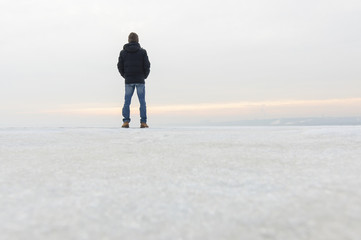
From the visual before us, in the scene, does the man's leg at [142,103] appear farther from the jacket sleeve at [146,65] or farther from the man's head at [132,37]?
the man's head at [132,37]

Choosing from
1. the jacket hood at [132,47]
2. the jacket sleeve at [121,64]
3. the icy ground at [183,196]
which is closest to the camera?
the icy ground at [183,196]

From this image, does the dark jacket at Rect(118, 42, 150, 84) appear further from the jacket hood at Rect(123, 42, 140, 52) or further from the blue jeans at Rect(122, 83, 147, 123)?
the blue jeans at Rect(122, 83, 147, 123)

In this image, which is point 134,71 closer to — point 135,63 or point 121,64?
point 135,63

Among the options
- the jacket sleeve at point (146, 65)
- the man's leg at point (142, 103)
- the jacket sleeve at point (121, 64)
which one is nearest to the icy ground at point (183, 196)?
the man's leg at point (142, 103)

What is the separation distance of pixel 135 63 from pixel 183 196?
21.1 ft

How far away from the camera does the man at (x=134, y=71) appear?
7.83 m

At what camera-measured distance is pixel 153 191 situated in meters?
1.89

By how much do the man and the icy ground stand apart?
15.5ft

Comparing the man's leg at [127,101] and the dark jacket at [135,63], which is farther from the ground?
the dark jacket at [135,63]

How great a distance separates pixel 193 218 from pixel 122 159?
5.55ft

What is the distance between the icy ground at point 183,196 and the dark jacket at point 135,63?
4796mm

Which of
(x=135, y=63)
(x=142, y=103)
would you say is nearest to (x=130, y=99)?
(x=142, y=103)

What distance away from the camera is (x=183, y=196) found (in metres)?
1.78

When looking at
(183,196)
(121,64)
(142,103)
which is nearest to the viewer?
(183,196)
